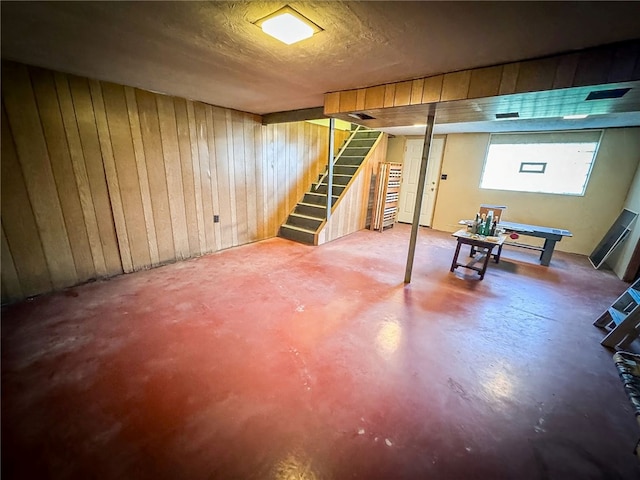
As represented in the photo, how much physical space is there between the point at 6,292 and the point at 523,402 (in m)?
4.32

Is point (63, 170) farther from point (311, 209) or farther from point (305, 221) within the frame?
point (311, 209)

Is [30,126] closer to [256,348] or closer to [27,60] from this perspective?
[27,60]

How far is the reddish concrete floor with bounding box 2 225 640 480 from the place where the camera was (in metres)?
1.26

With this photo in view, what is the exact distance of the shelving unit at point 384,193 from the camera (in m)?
5.62

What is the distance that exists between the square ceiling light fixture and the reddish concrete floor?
213cm

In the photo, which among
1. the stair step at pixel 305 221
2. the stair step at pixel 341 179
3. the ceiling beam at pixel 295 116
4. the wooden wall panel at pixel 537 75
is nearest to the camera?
the wooden wall panel at pixel 537 75

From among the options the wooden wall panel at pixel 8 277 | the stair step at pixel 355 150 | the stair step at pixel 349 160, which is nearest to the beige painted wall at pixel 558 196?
the stair step at pixel 355 150

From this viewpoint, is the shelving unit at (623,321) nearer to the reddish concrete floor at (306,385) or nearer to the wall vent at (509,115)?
the reddish concrete floor at (306,385)

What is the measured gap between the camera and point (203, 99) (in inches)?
129

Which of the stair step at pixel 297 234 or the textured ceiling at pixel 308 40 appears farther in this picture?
the stair step at pixel 297 234

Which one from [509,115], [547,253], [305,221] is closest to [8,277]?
[305,221]

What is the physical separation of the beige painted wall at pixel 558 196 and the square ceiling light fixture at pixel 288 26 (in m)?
5.38

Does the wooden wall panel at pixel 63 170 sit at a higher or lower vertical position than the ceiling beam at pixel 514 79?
lower

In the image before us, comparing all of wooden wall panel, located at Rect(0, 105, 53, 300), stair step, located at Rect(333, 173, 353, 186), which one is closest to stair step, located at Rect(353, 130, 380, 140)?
stair step, located at Rect(333, 173, 353, 186)
